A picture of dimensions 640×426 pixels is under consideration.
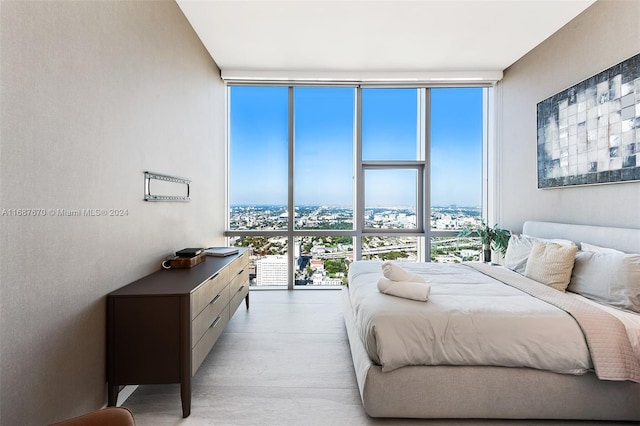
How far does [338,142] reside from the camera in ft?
13.3

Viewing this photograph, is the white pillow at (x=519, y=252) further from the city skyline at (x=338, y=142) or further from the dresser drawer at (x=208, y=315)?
the dresser drawer at (x=208, y=315)

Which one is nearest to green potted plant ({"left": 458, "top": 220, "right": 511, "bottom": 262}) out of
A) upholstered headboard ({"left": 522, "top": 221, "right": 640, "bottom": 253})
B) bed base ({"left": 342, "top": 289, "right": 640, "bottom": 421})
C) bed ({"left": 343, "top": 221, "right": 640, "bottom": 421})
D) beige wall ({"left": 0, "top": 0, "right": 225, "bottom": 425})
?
upholstered headboard ({"left": 522, "top": 221, "right": 640, "bottom": 253})

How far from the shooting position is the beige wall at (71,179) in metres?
1.11

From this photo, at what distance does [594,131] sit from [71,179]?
3753mm

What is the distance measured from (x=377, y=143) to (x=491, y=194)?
1.77m

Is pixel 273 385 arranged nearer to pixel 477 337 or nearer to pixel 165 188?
pixel 477 337

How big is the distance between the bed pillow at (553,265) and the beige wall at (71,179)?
303 centimetres

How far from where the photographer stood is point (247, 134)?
4.02 meters

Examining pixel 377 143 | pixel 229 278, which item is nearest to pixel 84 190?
pixel 229 278

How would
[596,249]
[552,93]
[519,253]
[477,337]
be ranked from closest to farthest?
1. [477,337]
2. [596,249]
3. [519,253]
4. [552,93]

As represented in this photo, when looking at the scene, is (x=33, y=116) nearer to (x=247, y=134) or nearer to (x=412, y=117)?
(x=247, y=134)

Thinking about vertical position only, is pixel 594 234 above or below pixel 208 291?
above

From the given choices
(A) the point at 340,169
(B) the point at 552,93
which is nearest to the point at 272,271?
(A) the point at 340,169

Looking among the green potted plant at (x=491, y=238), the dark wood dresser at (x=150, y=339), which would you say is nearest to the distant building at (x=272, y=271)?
the dark wood dresser at (x=150, y=339)
